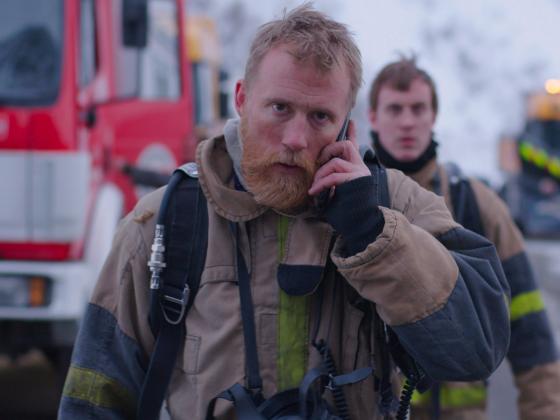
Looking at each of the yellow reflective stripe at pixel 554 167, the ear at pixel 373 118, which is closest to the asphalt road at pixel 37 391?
the ear at pixel 373 118

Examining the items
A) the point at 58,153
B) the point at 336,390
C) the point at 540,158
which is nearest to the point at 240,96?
the point at 336,390

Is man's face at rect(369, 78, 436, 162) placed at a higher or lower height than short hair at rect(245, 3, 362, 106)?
lower

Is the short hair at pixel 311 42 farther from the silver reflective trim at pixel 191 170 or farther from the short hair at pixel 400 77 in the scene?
the short hair at pixel 400 77

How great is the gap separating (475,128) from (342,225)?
212ft

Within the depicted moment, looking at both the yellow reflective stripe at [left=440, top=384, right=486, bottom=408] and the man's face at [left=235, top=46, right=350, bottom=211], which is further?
the yellow reflective stripe at [left=440, top=384, right=486, bottom=408]

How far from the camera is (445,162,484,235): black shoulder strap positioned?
318cm

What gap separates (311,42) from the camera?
1992mm

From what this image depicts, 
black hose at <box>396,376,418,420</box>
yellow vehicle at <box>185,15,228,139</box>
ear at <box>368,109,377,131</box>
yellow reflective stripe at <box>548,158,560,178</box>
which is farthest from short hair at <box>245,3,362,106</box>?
yellow reflective stripe at <box>548,158,560,178</box>

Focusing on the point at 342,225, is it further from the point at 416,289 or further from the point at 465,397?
the point at 465,397

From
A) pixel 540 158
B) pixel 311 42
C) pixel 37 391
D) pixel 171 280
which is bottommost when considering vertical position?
pixel 37 391

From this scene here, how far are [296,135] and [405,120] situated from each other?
5.12 feet

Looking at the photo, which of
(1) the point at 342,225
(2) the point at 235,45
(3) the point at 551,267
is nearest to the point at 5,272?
(1) the point at 342,225

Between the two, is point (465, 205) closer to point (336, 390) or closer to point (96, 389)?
point (336, 390)

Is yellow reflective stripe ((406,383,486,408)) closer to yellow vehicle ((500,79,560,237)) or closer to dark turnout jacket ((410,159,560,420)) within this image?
dark turnout jacket ((410,159,560,420))
